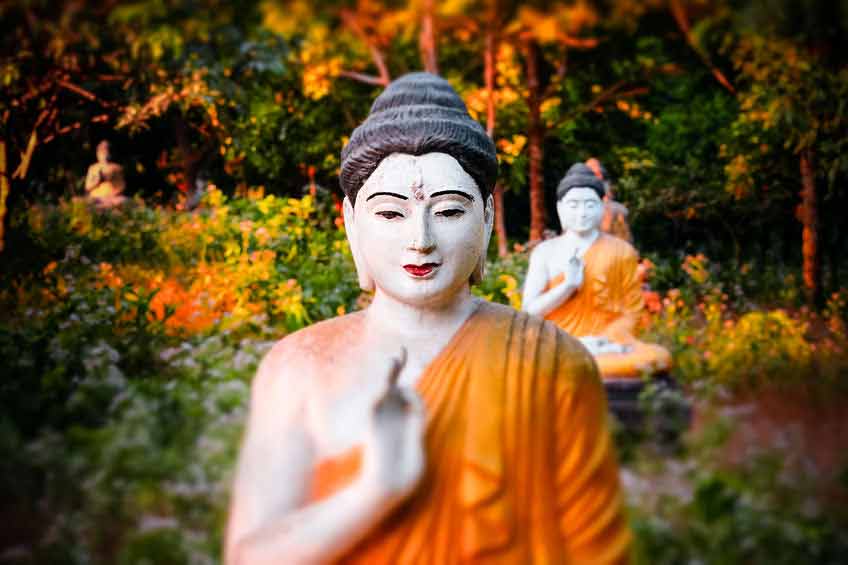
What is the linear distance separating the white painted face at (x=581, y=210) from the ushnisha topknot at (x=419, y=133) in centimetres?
261

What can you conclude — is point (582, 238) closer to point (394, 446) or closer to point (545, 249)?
point (545, 249)

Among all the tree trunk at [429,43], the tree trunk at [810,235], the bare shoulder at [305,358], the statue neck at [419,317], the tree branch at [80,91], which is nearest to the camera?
the bare shoulder at [305,358]

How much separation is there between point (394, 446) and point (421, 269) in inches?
17.5

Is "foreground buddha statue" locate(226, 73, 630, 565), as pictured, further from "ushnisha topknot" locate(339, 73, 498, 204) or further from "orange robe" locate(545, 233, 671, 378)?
"orange robe" locate(545, 233, 671, 378)

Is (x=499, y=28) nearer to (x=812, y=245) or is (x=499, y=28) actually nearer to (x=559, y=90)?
(x=559, y=90)

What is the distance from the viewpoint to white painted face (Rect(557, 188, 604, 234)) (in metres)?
4.25

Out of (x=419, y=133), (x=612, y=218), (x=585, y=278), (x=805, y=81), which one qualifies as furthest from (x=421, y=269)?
(x=612, y=218)

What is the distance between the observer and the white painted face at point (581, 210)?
4246 mm

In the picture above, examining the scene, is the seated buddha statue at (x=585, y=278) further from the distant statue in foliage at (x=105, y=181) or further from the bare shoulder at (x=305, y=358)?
the distant statue in foliage at (x=105, y=181)

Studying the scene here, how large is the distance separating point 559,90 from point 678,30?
265 centimetres

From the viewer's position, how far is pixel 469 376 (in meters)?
1.52

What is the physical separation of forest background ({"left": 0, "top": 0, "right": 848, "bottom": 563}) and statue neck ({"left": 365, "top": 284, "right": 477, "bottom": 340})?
0.88 meters

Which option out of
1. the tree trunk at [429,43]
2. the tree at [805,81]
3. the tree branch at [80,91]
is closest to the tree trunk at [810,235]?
the tree at [805,81]

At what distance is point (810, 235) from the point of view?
17.2 ft
